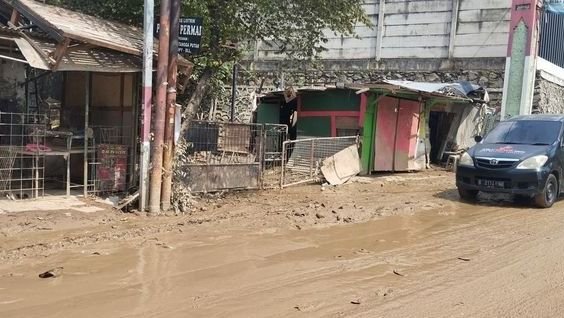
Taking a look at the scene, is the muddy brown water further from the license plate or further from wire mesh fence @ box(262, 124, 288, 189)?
wire mesh fence @ box(262, 124, 288, 189)

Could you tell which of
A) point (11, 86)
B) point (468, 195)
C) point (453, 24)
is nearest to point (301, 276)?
point (468, 195)

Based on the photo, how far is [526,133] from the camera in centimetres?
1170

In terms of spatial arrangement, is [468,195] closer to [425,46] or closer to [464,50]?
[464,50]

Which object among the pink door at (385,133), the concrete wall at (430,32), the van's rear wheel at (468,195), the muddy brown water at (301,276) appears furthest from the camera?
the concrete wall at (430,32)

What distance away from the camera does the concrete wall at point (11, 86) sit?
10633 millimetres

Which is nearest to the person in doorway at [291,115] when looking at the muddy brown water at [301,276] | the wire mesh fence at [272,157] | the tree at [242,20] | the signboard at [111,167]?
the tree at [242,20]

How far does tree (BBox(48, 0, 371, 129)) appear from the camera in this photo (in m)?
12.6

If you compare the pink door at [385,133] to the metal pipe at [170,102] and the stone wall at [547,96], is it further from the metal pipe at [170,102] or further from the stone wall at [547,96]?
the metal pipe at [170,102]

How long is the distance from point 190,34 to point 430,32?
1390 centimetres

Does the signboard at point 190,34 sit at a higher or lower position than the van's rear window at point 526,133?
higher

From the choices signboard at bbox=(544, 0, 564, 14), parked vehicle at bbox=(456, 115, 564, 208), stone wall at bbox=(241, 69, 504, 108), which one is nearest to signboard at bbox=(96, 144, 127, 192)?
parked vehicle at bbox=(456, 115, 564, 208)

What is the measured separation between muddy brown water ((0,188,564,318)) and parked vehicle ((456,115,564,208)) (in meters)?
2.42

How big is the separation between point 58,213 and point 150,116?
211 centimetres

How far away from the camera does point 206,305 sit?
4.75 meters
